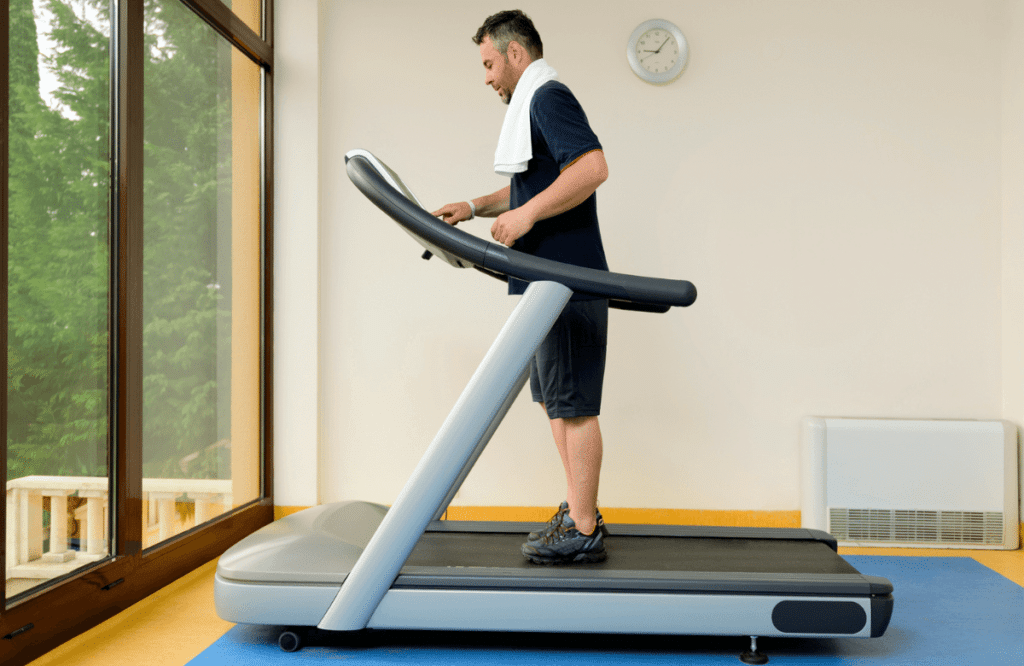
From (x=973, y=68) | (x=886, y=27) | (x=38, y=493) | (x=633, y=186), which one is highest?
(x=886, y=27)

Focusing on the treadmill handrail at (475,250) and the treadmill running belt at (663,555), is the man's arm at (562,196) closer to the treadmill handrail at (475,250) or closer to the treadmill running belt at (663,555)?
the treadmill handrail at (475,250)

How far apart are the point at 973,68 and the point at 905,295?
0.90 meters

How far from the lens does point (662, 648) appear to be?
161 centimetres

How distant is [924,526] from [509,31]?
7.19ft

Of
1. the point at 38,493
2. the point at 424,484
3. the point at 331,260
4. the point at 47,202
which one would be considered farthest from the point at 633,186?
the point at 38,493

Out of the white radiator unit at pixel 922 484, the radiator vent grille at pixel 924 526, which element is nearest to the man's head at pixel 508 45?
the white radiator unit at pixel 922 484

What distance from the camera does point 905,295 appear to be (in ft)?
8.67

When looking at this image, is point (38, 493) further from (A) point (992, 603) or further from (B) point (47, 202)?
(A) point (992, 603)

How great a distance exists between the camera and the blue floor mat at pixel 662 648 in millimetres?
1522

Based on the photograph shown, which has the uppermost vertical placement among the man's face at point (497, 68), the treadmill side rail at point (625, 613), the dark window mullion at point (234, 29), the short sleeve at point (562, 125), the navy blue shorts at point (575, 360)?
the dark window mullion at point (234, 29)

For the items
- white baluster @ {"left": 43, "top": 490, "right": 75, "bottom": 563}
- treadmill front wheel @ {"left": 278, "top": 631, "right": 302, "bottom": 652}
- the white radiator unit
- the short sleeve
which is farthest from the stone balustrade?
the white radiator unit

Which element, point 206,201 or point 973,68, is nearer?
point 206,201

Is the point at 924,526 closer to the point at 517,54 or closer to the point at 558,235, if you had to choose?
the point at 558,235

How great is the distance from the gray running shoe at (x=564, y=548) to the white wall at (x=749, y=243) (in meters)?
1.00
